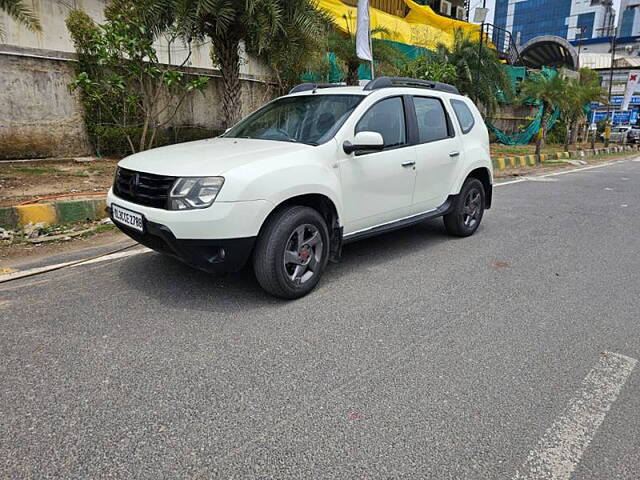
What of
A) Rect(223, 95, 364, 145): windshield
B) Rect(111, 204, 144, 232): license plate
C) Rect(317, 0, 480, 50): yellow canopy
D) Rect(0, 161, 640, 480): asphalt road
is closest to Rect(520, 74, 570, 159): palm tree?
Rect(317, 0, 480, 50): yellow canopy

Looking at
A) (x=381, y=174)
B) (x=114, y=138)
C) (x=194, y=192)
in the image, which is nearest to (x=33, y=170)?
(x=114, y=138)

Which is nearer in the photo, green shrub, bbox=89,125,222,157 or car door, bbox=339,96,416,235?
car door, bbox=339,96,416,235

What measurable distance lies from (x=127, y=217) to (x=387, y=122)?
97.6 inches

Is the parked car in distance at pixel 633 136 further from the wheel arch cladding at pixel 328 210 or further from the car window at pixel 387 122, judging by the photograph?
the wheel arch cladding at pixel 328 210

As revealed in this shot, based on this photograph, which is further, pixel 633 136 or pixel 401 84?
pixel 633 136

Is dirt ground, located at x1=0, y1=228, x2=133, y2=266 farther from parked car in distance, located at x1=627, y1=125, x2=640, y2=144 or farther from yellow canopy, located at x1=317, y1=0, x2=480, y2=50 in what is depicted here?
parked car in distance, located at x1=627, y1=125, x2=640, y2=144

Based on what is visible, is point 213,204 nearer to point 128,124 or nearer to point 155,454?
point 155,454

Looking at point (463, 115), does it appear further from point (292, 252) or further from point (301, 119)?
point (292, 252)

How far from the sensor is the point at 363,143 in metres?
4.04

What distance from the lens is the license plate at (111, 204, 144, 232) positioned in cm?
367

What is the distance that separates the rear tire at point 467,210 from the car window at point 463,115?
24.2 inches

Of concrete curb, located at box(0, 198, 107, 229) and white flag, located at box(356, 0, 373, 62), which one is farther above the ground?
white flag, located at box(356, 0, 373, 62)

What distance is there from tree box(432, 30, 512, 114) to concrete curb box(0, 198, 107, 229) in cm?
1586

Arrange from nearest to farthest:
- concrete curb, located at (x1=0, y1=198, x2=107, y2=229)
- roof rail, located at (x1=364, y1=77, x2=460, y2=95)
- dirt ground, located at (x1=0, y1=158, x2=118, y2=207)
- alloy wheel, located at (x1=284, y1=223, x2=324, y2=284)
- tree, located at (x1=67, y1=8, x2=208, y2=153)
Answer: alloy wheel, located at (x1=284, y1=223, x2=324, y2=284)
roof rail, located at (x1=364, y1=77, x2=460, y2=95)
concrete curb, located at (x1=0, y1=198, x2=107, y2=229)
dirt ground, located at (x1=0, y1=158, x2=118, y2=207)
tree, located at (x1=67, y1=8, x2=208, y2=153)
